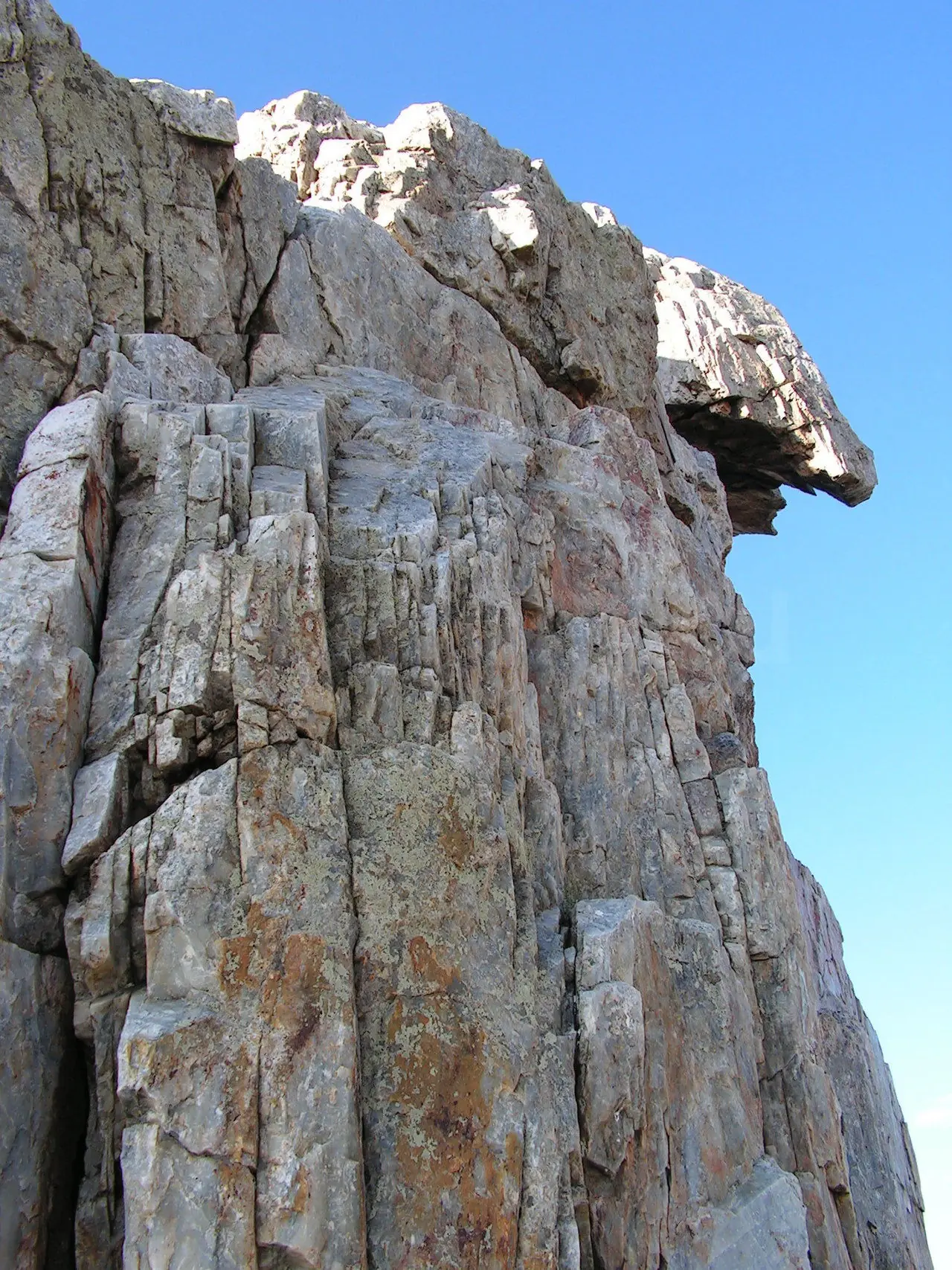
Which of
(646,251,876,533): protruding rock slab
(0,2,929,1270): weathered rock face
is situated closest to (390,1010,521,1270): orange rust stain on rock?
(0,2,929,1270): weathered rock face

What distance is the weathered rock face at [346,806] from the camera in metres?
14.0

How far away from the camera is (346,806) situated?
16.0 meters

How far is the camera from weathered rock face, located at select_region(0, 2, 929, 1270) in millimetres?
13992

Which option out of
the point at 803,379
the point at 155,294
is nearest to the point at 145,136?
the point at 155,294

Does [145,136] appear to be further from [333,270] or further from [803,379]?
[803,379]

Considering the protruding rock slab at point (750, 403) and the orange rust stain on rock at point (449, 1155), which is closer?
the orange rust stain on rock at point (449, 1155)

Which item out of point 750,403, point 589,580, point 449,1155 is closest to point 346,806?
point 449,1155

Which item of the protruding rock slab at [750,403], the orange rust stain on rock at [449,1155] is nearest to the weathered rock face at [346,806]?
the orange rust stain on rock at [449,1155]

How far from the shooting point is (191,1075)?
1349cm

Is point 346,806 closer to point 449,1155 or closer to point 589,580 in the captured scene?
point 449,1155

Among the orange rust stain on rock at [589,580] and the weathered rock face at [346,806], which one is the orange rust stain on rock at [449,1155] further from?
the orange rust stain on rock at [589,580]

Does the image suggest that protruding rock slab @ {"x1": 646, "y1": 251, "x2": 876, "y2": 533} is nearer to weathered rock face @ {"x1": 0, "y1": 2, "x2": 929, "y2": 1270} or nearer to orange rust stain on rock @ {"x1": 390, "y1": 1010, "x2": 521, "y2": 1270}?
weathered rock face @ {"x1": 0, "y1": 2, "x2": 929, "y2": 1270}

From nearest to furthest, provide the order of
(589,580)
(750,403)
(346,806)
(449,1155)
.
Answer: (449,1155) → (346,806) → (589,580) → (750,403)

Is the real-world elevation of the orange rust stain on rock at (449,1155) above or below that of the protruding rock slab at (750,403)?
below
